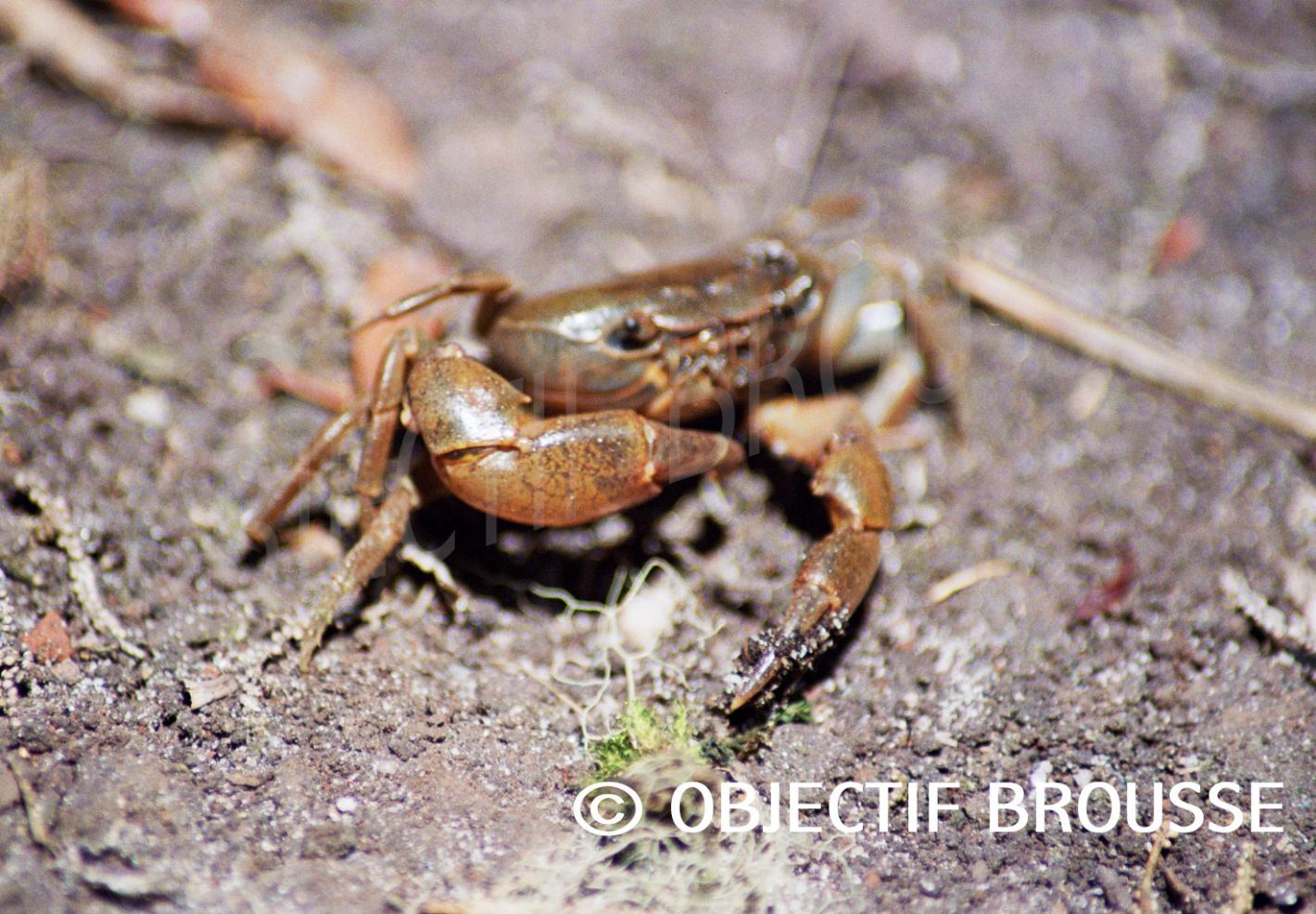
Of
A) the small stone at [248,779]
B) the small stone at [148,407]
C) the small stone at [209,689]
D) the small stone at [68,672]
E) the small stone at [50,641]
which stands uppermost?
the small stone at [148,407]

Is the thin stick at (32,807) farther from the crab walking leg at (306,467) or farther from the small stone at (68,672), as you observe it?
the crab walking leg at (306,467)

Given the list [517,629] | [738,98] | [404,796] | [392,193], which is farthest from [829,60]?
[404,796]

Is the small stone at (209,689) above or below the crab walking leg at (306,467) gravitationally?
below

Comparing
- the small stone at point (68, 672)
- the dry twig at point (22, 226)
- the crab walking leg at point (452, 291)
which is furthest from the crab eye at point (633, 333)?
the dry twig at point (22, 226)

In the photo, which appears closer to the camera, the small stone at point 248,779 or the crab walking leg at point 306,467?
the small stone at point 248,779

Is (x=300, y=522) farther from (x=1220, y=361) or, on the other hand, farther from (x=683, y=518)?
(x=1220, y=361)

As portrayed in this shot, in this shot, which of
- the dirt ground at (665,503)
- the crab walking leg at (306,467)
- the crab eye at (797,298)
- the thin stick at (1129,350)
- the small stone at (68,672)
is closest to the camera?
the dirt ground at (665,503)

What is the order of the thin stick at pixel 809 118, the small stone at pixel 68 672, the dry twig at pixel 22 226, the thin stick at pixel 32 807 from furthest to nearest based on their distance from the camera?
the thin stick at pixel 809 118
the dry twig at pixel 22 226
the small stone at pixel 68 672
the thin stick at pixel 32 807

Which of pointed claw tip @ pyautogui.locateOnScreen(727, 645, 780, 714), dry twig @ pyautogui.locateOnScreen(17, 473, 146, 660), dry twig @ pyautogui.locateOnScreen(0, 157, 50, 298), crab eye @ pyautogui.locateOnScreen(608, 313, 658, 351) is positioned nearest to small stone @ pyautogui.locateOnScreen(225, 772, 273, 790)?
dry twig @ pyautogui.locateOnScreen(17, 473, 146, 660)
